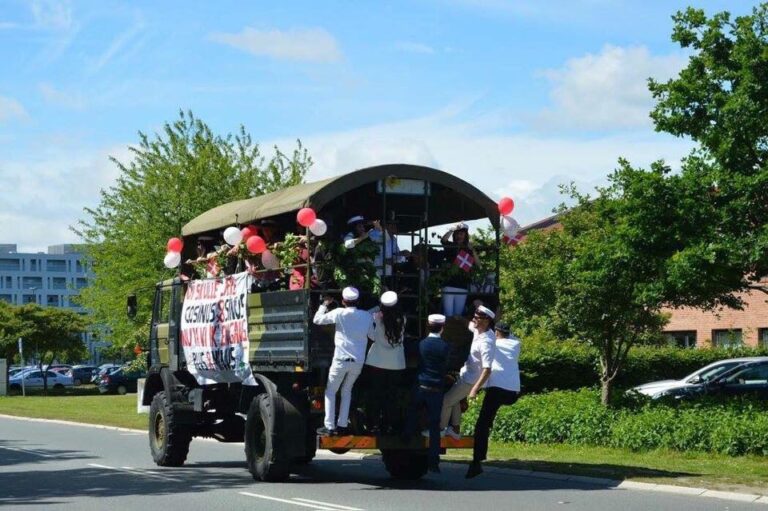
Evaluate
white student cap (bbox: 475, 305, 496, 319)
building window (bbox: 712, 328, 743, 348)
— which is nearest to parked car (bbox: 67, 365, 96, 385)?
building window (bbox: 712, 328, 743, 348)

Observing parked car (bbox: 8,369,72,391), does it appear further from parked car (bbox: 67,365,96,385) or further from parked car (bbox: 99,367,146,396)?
parked car (bbox: 99,367,146,396)

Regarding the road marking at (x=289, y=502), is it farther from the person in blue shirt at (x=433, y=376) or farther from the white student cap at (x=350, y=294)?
the white student cap at (x=350, y=294)

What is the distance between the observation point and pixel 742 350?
4000cm

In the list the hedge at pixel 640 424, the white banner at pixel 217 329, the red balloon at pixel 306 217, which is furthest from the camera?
the hedge at pixel 640 424

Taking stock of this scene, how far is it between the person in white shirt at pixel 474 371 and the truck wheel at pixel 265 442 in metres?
1.92

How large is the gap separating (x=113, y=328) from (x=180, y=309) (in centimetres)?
2666

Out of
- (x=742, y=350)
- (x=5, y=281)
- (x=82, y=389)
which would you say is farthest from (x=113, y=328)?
(x=5, y=281)

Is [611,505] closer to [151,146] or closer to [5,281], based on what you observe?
[151,146]

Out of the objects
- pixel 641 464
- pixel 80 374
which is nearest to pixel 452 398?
pixel 641 464

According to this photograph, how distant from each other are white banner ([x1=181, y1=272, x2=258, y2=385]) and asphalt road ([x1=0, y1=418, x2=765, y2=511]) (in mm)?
1356

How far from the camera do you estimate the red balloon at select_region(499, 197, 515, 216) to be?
16.9 m

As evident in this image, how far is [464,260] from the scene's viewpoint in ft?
55.0

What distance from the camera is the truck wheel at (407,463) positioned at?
17016mm

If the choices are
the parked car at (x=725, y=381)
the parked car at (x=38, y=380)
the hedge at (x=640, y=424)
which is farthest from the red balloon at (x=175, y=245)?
the parked car at (x=38, y=380)
